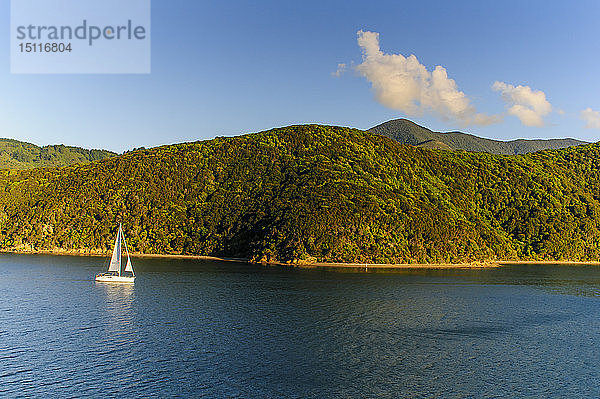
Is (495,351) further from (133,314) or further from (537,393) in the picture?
(133,314)

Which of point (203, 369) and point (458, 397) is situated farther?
point (203, 369)

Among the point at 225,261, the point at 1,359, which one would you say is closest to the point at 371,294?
the point at 1,359

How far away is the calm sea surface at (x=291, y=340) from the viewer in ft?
174

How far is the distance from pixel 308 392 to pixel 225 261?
14887cm

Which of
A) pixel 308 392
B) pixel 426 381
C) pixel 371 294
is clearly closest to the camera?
pixel 308 392

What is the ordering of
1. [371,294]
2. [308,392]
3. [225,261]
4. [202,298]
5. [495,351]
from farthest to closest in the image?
[225,261] → [371,294] → [202,298] → [495,351] → [308,392]

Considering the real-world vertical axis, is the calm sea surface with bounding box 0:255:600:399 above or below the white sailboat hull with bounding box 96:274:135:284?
below

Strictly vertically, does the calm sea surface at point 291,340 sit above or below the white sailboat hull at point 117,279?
below

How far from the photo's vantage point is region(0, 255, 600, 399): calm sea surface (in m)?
53.1

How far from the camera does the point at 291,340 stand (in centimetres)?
7025

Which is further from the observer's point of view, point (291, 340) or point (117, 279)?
point (117, 279)

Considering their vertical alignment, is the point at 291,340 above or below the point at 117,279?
below

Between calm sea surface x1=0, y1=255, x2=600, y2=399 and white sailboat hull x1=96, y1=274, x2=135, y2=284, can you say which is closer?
calm sea surface x1=0, y1=255, x2=600, y2=399

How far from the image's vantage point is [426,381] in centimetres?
5559
